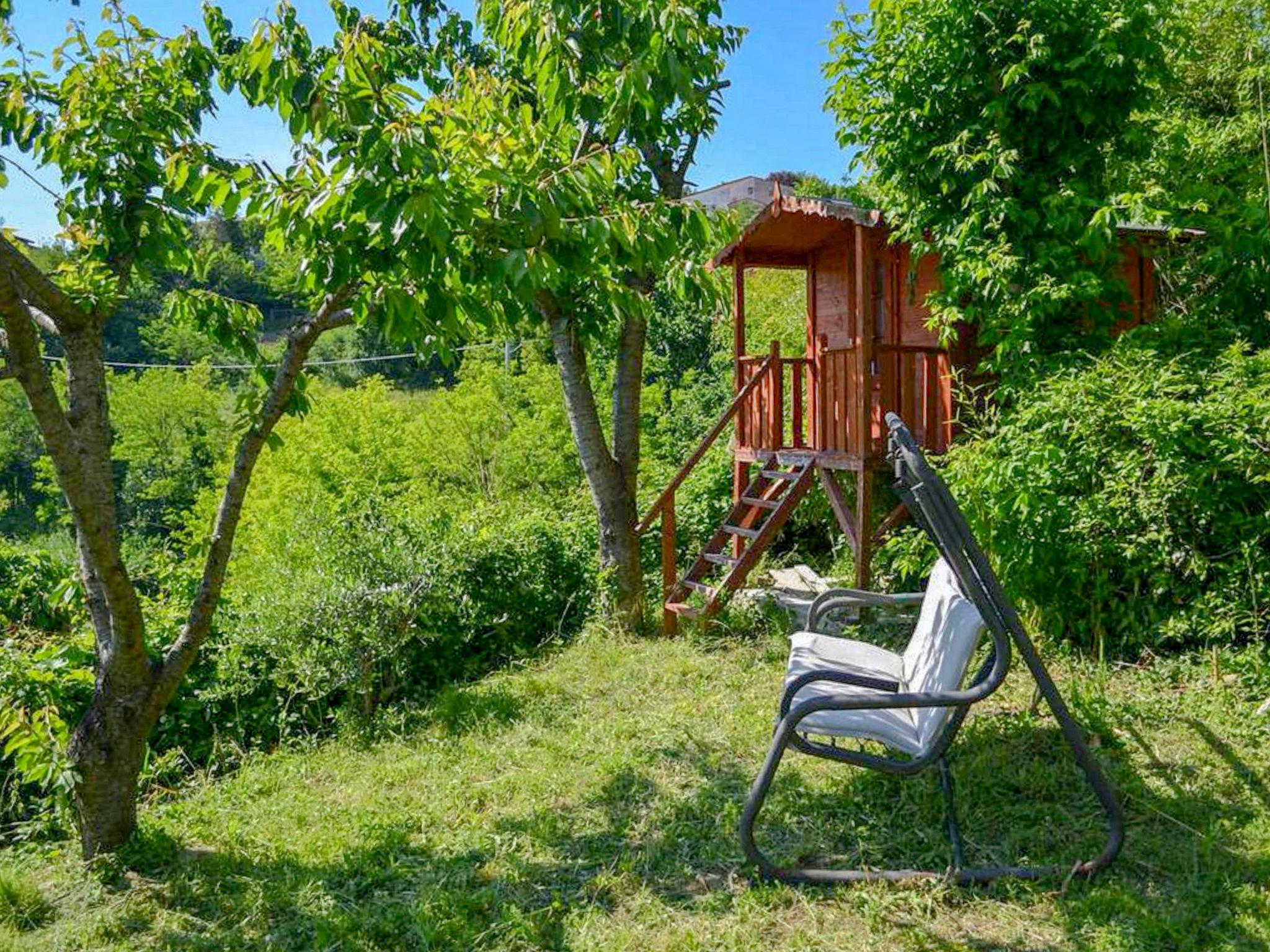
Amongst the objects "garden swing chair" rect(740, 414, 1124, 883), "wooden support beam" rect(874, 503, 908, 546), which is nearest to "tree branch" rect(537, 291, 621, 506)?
"wooden support beam" rect(874, 503, 908, 546)

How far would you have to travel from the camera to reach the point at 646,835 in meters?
3.57

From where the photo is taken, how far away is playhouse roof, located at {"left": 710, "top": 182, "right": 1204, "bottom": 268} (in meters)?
6.57

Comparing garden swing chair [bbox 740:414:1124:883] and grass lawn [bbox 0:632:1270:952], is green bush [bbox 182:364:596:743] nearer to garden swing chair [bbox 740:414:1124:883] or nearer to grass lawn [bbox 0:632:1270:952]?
grass lawn [bbox 0:632:1270:952]

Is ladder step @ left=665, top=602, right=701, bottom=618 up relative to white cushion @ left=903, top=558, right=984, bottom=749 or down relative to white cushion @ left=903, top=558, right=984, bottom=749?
down

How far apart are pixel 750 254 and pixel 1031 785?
5.71m

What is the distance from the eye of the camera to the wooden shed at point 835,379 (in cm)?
662

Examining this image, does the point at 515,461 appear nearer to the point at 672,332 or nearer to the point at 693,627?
the point at 672,332

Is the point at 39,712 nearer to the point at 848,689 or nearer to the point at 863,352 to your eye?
the point at 848,689

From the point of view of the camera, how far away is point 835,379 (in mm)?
6953

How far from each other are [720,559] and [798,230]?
9.89ft

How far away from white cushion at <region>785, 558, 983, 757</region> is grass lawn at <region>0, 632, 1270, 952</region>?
0.47m

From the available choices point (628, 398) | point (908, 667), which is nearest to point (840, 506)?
point (628, 398)

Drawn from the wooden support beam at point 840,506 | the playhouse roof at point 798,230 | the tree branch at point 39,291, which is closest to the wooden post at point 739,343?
the playhouse roof at point 798,230

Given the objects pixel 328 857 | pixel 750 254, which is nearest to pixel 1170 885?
pixel 328 857
